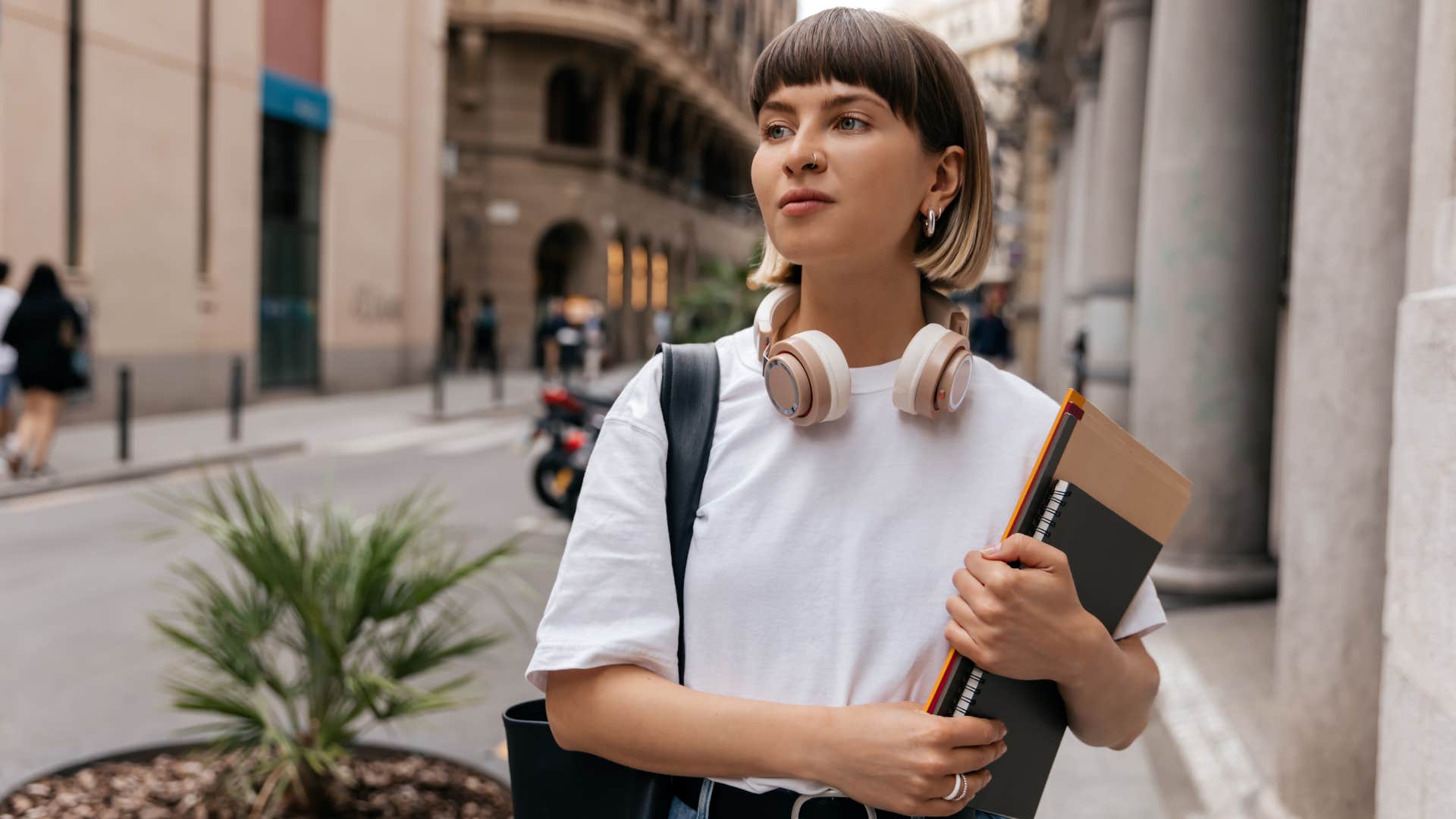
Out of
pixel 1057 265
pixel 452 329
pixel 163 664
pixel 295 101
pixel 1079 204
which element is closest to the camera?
pixel 163 664

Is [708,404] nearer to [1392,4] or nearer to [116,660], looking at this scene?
[1392,4]

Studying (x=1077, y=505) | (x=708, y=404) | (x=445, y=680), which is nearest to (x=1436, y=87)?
(x=1077, y=505)

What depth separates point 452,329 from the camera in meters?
30.7

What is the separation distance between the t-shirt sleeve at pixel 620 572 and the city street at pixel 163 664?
2146 millimetres

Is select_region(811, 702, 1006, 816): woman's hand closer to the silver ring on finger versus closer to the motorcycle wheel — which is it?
the silver ring on finger

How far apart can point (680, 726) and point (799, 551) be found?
9.2 inches

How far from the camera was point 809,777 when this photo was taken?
137 cm

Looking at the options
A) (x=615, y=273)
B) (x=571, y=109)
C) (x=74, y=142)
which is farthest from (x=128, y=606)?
(x=615, y=273)

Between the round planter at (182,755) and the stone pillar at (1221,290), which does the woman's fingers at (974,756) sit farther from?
the stone pillar at (1221,290)

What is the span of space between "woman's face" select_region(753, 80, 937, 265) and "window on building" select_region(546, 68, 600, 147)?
33624mm

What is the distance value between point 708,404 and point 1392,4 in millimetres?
3008

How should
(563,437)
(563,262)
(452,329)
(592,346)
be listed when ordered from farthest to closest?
(563,262) < (452,329) < (592,346) < (563,437)

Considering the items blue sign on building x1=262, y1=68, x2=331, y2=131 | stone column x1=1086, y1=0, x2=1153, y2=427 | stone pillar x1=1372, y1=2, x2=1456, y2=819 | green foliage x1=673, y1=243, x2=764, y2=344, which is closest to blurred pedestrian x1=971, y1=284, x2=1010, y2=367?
stone column x1=1086, y1=0, x2=1153, y2=427

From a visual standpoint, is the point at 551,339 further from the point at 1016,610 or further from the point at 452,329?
the point at 1016,610
